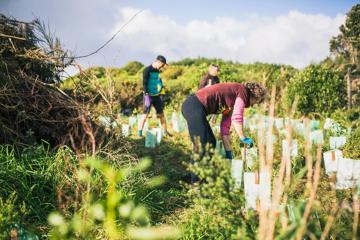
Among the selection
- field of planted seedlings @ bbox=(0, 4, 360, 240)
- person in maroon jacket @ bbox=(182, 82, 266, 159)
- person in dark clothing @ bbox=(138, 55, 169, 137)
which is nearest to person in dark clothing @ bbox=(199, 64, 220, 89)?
person in dark clothing @ bbox=(138, 55, 169, 137)

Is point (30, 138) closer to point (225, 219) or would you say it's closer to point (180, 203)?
point (180, 203)

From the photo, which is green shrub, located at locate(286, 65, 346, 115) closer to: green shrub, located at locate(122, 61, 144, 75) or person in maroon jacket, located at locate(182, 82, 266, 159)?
person in maroon jacket, located at locate(182, 82, 266, 159)

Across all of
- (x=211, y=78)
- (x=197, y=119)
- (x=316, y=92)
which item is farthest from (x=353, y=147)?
(x=316, y=92)

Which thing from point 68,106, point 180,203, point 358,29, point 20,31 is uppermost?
point 358,29

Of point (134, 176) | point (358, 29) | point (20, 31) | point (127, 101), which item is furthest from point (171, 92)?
point (358, 29)

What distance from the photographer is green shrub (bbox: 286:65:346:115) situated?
8703mm

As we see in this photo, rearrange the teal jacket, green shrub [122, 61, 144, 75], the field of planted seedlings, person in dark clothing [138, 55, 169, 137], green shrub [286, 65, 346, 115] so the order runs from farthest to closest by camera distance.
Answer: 1. green shrub [122, 61, 144, 75]
2. green shrub [286, 65, 346, 115]
3. the teal jacket
4. person in dark clothing [138, 55, 169, 137]
5. the field of planted seedlings

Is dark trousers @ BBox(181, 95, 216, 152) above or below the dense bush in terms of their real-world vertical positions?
above

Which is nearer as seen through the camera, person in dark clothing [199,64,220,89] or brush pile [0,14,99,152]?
brush pile [0,14,99,152]

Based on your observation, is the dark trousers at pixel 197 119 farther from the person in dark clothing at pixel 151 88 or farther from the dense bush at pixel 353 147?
the person in dark clothing at pixel 151 88

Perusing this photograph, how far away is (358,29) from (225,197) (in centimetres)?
2238

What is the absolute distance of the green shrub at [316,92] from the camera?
28.6 ft

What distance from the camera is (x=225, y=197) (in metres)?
1.79

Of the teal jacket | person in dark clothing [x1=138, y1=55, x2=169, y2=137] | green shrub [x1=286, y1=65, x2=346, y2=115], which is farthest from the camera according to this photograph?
green shrub [x1=286, y1=65, x2=346, y2=115]
